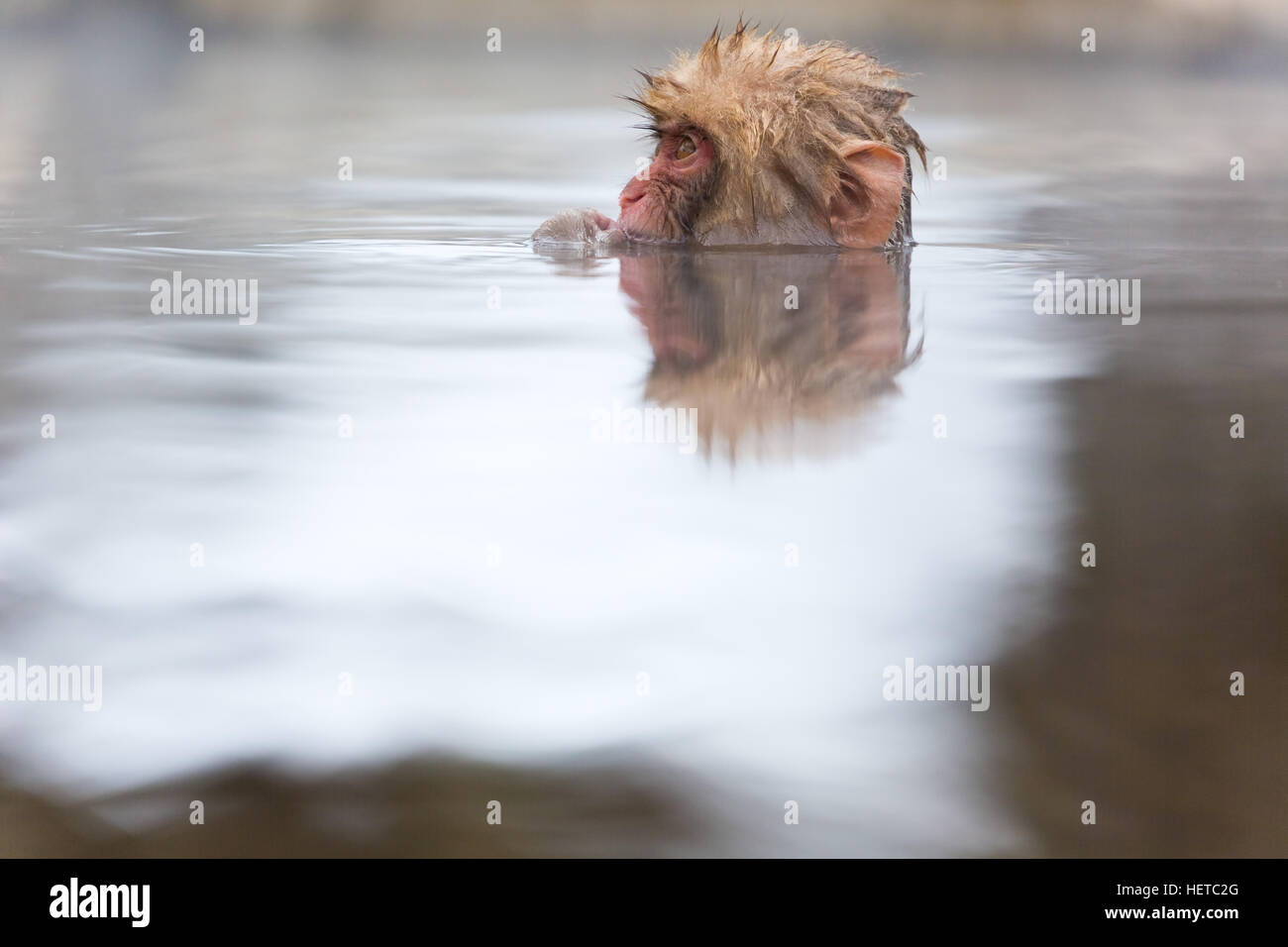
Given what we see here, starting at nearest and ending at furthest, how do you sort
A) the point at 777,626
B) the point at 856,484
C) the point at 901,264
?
1. the point at 777,626
2. the point at 856,484
3. the point at 901,264

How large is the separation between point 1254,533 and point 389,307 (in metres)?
1.84

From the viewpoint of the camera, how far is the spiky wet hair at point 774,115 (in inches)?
151

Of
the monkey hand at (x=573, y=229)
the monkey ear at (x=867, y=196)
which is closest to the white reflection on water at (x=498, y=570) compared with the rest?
the monkey ear at (x=867, y=196)

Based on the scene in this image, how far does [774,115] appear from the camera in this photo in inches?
150

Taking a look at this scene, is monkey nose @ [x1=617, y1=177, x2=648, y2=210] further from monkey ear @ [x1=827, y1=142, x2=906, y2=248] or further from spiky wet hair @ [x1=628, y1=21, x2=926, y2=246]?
monkey ear @ [x1=827, y1=142, x2=906, y2=248]

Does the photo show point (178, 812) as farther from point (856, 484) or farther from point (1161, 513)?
point (1161, 513)

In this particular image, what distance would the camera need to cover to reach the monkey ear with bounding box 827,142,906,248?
3.85m

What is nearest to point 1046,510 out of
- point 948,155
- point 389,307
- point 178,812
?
point 178,812

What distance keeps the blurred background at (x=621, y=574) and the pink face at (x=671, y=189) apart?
0.62 m

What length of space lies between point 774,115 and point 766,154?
0.36 feet

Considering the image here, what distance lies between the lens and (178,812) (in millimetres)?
1202

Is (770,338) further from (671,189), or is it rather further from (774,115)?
(671,189)
